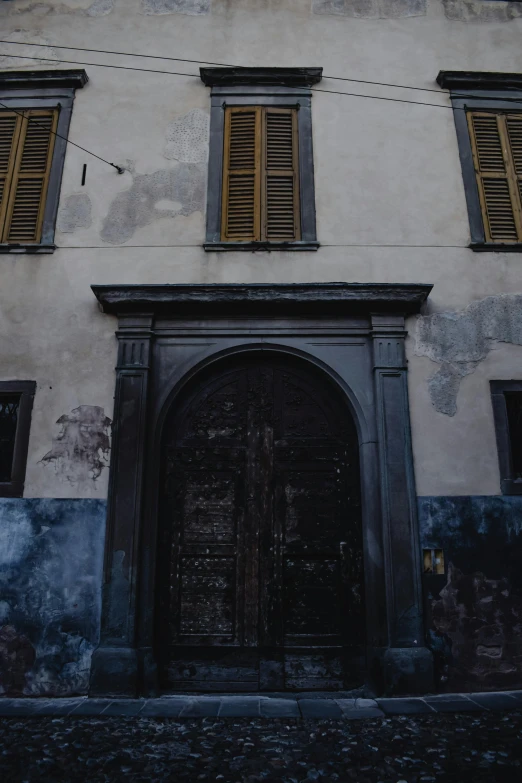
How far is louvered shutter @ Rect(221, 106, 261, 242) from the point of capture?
257 inches

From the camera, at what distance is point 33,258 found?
6.44 meters

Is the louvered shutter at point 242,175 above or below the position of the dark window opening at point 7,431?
above

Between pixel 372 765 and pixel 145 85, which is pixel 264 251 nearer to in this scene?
pixel 145 85

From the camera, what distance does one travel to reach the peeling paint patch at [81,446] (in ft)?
19.0

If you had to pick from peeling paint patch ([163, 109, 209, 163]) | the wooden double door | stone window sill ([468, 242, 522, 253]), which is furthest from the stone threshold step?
peeling paint patch ([163, 109, 209, 163])

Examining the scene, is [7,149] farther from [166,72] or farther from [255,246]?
[255,246]

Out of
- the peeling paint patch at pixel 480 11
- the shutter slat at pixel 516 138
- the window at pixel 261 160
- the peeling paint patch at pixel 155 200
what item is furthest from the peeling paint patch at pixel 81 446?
the peeling paint patch at pixel 480 11

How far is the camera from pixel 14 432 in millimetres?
6016

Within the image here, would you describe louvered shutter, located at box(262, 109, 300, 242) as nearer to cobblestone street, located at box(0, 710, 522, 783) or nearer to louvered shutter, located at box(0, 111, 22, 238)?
louvered shutter, located at box(0, 111, 22, 238)

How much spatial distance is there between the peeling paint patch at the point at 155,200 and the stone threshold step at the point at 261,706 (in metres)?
4.45

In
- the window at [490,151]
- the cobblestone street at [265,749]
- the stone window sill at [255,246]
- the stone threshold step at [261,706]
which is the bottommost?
the cobblestone street at [265,749]

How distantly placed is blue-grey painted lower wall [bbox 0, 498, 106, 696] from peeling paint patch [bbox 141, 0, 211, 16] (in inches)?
231

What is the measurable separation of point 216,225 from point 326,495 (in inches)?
121

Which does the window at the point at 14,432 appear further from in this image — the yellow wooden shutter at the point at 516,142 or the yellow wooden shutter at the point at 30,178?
the yellow wooden shutter at the point at 516,142
